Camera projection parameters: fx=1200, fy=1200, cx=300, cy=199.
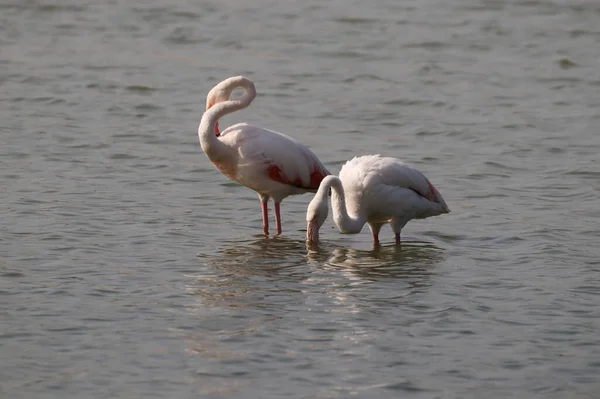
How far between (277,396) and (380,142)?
6966 millimetres

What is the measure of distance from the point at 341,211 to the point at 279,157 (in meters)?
0.87

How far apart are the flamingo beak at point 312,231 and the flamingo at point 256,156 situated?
0.73 meters

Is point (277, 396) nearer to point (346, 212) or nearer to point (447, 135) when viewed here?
point (346, 212)

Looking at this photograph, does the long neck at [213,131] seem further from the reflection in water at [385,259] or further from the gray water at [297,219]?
the reflection in water at [385,259]

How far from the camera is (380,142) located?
1299 cm

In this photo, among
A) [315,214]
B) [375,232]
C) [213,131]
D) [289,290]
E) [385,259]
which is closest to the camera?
[289,290]

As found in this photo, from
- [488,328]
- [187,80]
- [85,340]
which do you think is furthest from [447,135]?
[85,340]

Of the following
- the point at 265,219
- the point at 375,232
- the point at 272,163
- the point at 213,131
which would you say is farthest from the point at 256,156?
the point at 375,232

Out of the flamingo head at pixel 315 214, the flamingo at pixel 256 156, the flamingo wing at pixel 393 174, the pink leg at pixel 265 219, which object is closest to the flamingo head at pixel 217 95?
the flamingo at pixel 256 156

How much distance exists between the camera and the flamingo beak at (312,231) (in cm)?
920

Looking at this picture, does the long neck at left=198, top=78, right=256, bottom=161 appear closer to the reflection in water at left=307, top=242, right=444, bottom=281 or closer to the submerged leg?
the reflection in water at left=307, top=242, right=444, bottom=281

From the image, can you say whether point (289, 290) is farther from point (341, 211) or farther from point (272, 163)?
point (272, 163)

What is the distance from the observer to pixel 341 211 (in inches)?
364

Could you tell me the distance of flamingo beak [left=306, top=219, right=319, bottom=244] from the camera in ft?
30.2
